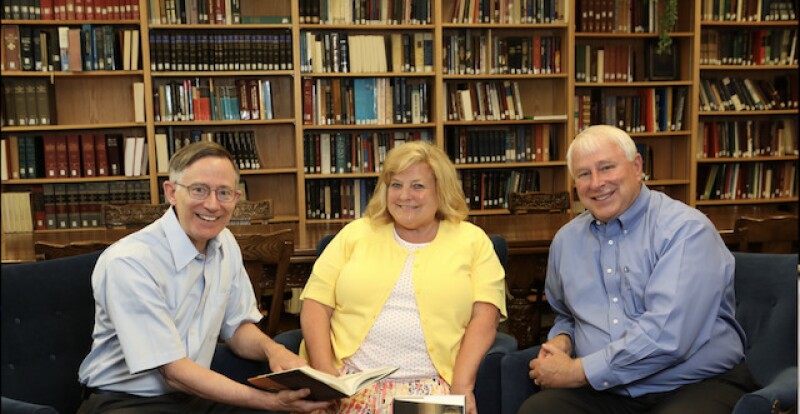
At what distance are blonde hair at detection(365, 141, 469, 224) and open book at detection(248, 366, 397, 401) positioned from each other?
0.68m

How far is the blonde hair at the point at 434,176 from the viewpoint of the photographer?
2.52 m

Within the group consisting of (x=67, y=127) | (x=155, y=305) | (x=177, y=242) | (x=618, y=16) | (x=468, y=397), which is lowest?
(x=468, y=397)

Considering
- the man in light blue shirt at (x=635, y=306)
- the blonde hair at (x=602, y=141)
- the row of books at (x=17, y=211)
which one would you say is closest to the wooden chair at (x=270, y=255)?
the man in light blue shirt at (x=635, y=306)

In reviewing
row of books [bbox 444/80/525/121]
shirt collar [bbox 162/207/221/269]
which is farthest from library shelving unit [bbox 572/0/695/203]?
shirt collar [bbox 162/207/221/269]

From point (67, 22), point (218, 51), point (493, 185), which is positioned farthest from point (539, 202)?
point (67, 22)

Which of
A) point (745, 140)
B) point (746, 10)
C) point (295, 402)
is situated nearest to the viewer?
point (295, 402)

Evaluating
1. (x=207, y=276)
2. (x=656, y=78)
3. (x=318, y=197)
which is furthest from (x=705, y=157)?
(x=207, y=276)

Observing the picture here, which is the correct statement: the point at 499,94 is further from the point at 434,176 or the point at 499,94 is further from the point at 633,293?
the point at 633,293

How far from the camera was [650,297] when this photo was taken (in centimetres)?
223

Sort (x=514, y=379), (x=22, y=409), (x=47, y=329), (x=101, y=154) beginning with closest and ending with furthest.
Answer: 1. (x=22, y=409)
2. (x=47, y=329)
3. (x=514, y=379)
4. (x=101, y=154)

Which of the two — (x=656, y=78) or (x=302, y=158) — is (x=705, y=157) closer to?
(x=656, y=78)

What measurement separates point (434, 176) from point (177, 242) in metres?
0.83

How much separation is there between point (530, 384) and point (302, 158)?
3.21 m

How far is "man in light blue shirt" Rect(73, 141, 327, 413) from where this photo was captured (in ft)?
6.53
